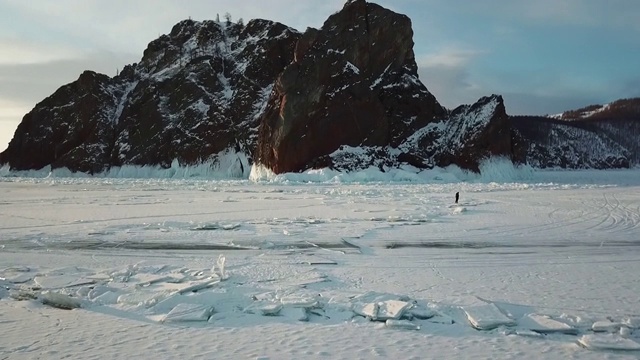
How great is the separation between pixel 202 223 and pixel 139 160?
64.6m

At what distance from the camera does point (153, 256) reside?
10.1 m

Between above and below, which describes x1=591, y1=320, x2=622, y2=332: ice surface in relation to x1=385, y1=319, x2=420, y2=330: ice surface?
above

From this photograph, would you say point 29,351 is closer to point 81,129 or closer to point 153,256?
point 153,256

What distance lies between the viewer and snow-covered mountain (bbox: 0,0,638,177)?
54312 millimetres

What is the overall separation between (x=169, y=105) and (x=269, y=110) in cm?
2499

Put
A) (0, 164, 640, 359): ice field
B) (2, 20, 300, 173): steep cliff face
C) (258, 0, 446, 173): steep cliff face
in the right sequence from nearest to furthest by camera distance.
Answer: (0, 164, 640, 359): ice field, (258, 0, 446, 173): steep cliff face, (2, 20, 300, 173): steep cliff face

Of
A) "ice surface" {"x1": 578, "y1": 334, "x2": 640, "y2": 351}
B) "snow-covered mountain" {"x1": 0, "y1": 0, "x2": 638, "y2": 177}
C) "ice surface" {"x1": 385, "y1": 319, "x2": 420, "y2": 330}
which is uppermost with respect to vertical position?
"snow-covered mountain" {"x1": 0, "y1": 0, "x2": 638, "y2": 177}

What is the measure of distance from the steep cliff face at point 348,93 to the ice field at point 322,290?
1573 inches

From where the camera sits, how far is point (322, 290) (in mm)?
7430

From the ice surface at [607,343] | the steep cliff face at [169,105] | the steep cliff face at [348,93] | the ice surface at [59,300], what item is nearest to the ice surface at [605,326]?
the ice surface at [607,343]

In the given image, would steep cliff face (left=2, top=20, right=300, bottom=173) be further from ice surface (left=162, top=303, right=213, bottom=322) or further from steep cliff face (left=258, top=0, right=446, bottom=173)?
ice surface (left=162, top=303, right=213, bottom=322)

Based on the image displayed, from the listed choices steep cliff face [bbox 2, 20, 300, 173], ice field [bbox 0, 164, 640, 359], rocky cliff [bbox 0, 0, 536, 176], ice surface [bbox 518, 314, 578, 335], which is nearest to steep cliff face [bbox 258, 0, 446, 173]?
rocky cliff [bbox 0, 0, 536, 176]

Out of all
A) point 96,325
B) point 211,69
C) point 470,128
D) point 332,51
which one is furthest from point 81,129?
point 96,325

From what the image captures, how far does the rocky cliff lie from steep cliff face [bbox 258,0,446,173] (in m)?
0.13
